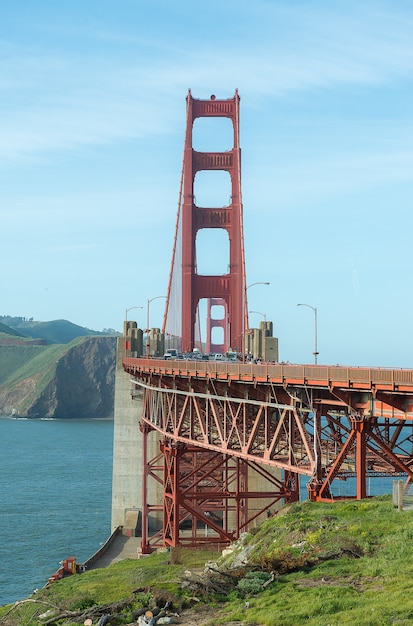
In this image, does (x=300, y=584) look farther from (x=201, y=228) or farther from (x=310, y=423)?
(x=201, y=228)

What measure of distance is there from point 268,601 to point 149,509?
40343 mm

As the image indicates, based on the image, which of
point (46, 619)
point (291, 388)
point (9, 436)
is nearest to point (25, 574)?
point (291, 388)

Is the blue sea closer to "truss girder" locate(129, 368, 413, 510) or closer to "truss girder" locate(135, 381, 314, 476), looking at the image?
"truss girder" locate(135, 381, 314, 476)

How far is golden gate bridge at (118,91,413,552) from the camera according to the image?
2780 cm

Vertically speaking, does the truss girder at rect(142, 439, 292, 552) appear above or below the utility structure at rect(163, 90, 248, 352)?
below

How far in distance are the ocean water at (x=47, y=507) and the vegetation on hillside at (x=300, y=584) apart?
30610 millimetres

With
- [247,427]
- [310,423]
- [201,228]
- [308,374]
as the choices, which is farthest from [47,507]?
[308,374]

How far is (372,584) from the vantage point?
741 inches

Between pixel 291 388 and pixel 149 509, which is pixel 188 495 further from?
pixel 291 388

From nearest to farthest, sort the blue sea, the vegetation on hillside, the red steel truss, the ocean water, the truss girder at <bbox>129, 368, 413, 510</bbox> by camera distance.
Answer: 1. the vegetation on hillside
2. the red steel truss
3. the truss girder at <bbox>129, 368, 413, 510</bbox>
4. the ocean water
5. the blue sea

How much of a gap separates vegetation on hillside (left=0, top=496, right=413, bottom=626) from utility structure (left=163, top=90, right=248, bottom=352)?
5050 centimetres

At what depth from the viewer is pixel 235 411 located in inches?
1526

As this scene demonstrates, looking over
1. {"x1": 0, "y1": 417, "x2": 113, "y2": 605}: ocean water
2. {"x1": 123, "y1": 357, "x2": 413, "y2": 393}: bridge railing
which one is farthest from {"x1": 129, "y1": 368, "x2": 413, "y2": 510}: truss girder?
{"x1": 0, "y1": 417, "x2": 113, "y2": 605}: ocean water

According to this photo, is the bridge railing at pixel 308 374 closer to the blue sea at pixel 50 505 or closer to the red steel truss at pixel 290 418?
the red steel truss at pixel 290 418
